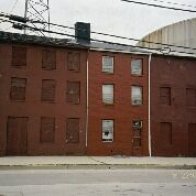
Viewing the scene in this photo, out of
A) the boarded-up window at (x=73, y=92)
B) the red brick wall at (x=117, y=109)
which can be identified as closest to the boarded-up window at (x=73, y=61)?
the red brick wall at (x=117, y=109)

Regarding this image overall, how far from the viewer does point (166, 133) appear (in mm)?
39469

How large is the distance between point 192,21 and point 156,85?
12.2 metres

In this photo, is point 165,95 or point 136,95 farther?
point 165,95

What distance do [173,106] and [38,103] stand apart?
40.8 feet

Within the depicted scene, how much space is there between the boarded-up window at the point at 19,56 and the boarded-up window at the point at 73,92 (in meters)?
4.16

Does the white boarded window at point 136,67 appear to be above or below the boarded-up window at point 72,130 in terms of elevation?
above

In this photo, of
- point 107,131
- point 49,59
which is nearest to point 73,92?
point 49,59

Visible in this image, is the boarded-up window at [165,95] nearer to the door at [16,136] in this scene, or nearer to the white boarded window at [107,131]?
the white boarded window at [107,131]

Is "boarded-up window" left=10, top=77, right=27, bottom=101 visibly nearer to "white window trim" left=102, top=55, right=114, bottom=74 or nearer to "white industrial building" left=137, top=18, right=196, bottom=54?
"white window trim" left=102, top=55, right=114, bottom=74

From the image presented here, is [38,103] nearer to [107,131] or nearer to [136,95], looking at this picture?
[107,131]

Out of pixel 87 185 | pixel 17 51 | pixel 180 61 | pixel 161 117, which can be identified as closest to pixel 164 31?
pixel 180 61

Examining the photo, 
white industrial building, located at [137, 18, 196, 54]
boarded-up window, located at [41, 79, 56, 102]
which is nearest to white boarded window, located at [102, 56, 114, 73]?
boarded-up window, located at [41, 79, 56, 102]

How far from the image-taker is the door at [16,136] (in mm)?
34219

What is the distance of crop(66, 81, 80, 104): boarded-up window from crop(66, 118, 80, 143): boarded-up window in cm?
159
